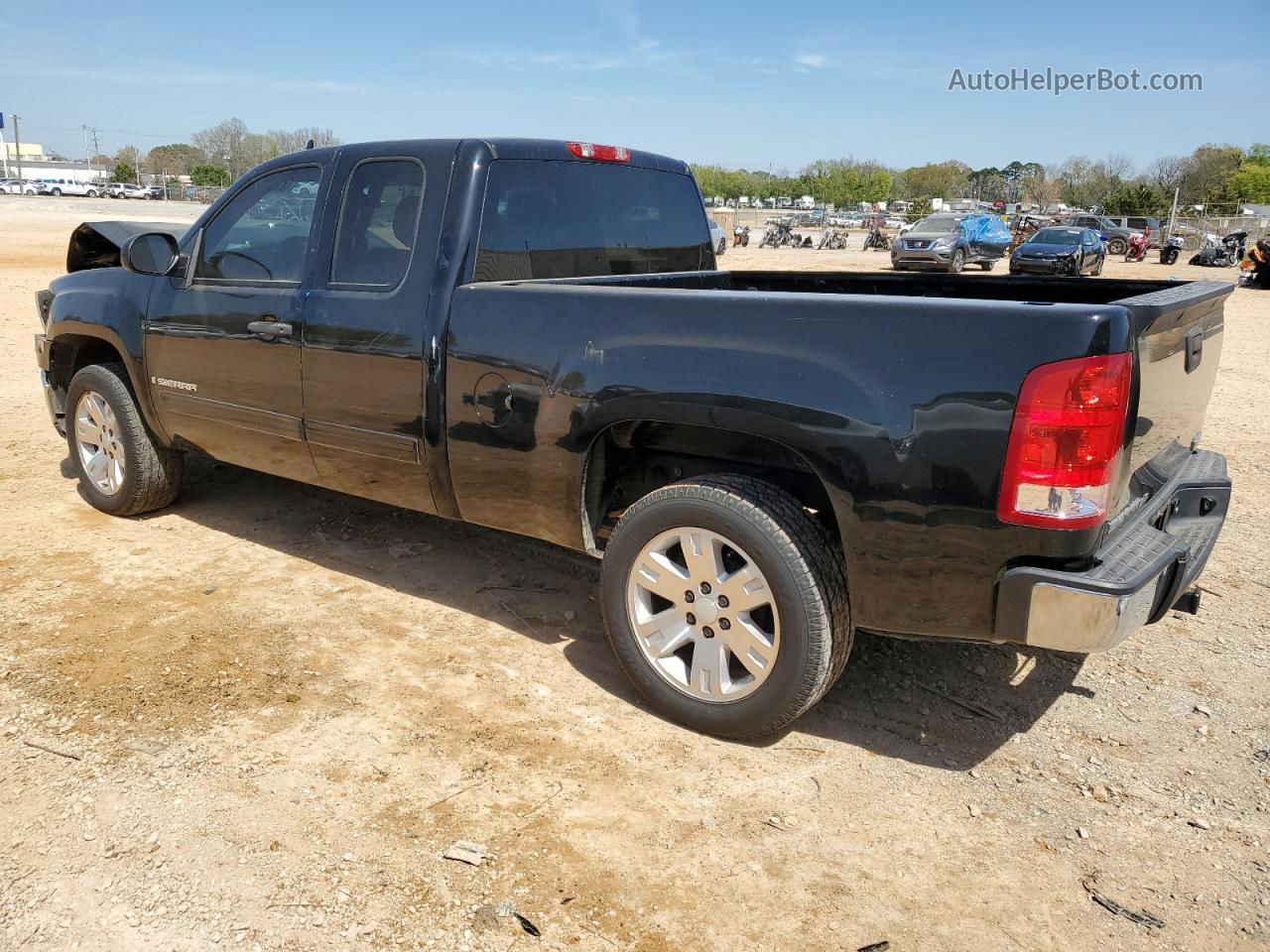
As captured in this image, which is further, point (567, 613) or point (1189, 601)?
point (567, 613)

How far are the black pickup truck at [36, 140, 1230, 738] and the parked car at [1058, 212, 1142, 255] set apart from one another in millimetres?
39681

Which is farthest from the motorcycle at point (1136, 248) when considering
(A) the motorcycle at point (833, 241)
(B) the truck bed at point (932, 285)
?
(B) the truck bed at point (932, 285)

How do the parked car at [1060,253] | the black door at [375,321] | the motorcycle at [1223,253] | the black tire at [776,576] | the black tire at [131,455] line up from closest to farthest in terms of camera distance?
the black tire at [776,576] < the black door at [375,321] < the black tire at [131,455] < the parked car at [1060,253] < the motorcycle at [1223,253]

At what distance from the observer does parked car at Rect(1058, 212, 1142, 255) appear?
40.1 m

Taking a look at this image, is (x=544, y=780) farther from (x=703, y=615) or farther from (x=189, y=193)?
(x=189, y=193)

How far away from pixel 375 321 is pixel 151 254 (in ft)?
4.83

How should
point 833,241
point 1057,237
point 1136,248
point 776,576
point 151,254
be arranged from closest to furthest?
point 776,576
point 151,254
point 1057,237
point 1136,248
point 833,241

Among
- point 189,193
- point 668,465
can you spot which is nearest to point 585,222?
point 668,465

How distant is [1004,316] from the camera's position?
262 centimetres

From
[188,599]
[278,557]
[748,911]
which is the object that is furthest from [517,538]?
[748,911]

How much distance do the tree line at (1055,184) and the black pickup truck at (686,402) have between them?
165 ft

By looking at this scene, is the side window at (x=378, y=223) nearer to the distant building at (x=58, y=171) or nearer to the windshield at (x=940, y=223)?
the windshield at (x=940, y=223)

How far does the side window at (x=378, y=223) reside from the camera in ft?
13.0

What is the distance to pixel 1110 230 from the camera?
135 feet
